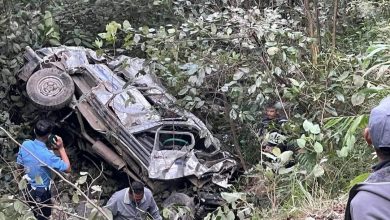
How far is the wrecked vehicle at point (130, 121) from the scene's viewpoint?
6.83 metres

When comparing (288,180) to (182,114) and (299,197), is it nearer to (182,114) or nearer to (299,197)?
(299,197)

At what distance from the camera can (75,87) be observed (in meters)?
7.88

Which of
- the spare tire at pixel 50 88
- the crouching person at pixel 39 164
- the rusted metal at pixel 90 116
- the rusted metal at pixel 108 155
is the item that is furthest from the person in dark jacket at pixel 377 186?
the spare tire at pixel 50 88

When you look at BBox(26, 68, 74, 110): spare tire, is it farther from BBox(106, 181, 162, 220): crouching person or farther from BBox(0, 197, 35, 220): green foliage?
BBox(0, 197, 35, 220): green foliage

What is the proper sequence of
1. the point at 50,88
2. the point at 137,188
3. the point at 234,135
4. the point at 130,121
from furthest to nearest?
the point at 50,88 < the point at 130,121 < the point at 234,135 < the point at 137,188

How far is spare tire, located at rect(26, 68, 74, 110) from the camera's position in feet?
24.9

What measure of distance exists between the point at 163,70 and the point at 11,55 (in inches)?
108

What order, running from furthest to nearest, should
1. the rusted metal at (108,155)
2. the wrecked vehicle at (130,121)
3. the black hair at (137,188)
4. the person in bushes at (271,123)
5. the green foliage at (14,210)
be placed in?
the rusted metal at (108,155), the wrecked vehicle at (130,121), the person in bushes at (271,123), the black hair at (137,188), the green foliage at (14,210)

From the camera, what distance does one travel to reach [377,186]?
1665 mm

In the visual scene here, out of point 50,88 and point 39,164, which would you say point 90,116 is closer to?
point 50,88

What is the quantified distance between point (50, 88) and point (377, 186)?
646 cm

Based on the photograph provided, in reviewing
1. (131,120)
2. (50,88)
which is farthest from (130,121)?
(50,88)

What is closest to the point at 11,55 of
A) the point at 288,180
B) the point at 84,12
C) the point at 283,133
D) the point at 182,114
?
the point at 84,12

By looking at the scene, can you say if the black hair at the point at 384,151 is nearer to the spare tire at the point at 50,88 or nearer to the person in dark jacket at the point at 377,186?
the person in dark jacket at the point at 377,186
